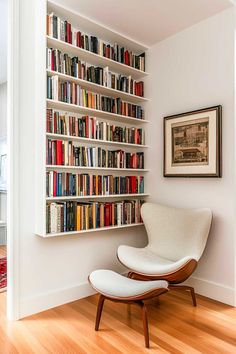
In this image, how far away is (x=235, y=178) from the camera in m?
2.67

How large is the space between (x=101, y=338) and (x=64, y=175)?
52.9 inches

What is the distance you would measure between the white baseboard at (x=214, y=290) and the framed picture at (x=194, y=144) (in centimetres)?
105

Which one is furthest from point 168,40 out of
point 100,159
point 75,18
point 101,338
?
point 101,338

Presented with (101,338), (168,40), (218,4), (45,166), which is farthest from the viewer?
(168,40)

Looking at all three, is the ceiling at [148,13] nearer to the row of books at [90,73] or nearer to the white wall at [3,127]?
the row of books at [90,73]

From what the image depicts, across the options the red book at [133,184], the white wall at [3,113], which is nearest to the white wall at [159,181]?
the red book at [133,184]

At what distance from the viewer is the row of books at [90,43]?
102 inches

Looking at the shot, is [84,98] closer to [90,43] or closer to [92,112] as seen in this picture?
[92,112]

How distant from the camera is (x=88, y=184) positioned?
2.86 metres

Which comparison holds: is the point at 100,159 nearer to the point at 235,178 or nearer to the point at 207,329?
the point at 235,178

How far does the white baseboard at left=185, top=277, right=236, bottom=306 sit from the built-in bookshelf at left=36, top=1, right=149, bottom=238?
856mm

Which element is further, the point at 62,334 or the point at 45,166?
the point at 45,166

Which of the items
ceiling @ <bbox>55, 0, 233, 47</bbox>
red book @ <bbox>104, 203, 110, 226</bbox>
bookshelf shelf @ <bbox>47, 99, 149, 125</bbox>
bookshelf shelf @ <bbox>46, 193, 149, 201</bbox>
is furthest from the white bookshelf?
ceiling @ <bbox>55, 0, 233, 47</bbox>

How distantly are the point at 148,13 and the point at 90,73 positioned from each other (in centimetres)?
77
